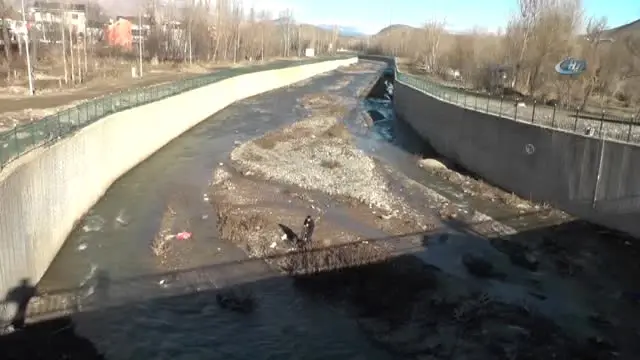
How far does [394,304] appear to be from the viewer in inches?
554

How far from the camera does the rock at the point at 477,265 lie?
1641cm

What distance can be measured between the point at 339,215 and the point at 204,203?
5371mm

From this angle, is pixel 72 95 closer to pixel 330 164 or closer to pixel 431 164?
pixel 330 164

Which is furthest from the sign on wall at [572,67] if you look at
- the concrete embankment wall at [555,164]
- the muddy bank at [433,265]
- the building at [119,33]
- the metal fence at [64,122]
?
the building at [119,33]

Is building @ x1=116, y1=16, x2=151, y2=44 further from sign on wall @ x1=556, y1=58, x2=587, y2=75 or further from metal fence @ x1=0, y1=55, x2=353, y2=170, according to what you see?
sign on wall @ x1=556, y1=58, x2=587, y2=75

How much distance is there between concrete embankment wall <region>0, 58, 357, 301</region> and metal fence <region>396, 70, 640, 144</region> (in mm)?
→ 17469

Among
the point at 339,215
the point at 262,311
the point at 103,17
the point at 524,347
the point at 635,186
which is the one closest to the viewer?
the point at 524,347

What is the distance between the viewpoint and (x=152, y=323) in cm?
1309

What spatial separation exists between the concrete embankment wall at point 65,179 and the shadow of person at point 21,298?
18 cm

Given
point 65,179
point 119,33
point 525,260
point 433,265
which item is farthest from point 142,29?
point 525,260

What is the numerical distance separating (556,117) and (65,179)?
65.8 ft

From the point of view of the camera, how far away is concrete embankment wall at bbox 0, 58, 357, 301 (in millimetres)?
13117

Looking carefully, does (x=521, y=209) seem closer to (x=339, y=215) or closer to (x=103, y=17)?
(x=339, y=215)

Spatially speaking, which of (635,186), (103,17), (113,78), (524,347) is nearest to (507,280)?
(524,347)
